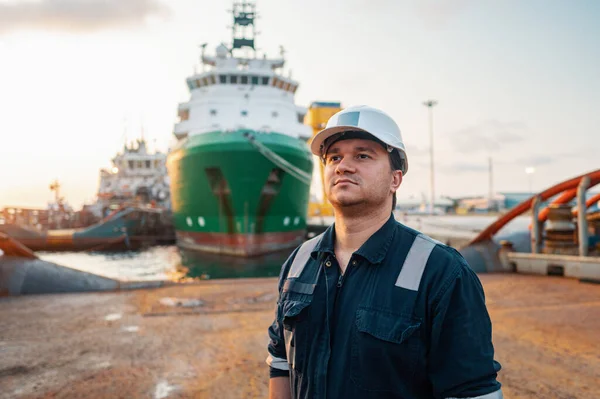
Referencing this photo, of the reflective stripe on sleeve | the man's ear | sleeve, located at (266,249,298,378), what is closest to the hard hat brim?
the man's ear

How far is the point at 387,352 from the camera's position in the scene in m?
1.39

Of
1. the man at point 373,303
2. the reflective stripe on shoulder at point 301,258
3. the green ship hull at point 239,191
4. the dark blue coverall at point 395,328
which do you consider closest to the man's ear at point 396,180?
the man at point 373,303

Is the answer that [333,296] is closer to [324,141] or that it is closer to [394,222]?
[394,222]

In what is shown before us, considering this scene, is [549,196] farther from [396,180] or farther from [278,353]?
[278,353]

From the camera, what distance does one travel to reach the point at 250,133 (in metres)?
18.1

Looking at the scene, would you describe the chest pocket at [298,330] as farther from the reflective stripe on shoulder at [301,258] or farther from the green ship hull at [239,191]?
the green ship hull at [239,191]

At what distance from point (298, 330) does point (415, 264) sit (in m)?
0.54

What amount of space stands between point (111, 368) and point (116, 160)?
145ft

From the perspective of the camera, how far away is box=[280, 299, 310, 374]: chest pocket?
1575 millimetres

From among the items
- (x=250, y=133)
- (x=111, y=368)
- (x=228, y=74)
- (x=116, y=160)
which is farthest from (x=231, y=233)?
(x=116, y=160)

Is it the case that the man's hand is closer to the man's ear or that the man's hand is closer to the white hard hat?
the man's ear

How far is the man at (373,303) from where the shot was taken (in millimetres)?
1367

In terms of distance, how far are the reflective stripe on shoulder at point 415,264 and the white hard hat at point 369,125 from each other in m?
0.43

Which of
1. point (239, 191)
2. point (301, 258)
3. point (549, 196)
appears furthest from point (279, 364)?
point (239, 191)
